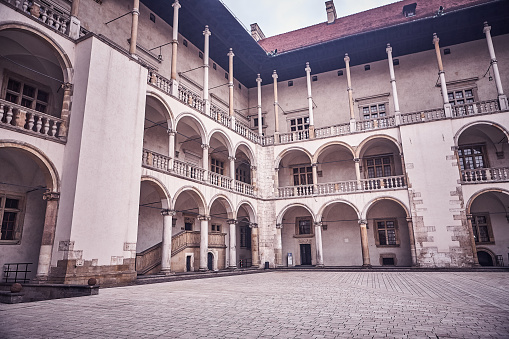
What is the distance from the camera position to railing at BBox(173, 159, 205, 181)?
15.3 metres

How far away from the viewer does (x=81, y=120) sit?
1089 centimetres

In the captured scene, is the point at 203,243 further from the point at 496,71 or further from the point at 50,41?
the point at 496,71

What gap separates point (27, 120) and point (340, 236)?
1828cm

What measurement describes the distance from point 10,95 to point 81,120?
11.2 ft

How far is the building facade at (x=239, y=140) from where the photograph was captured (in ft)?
35.9

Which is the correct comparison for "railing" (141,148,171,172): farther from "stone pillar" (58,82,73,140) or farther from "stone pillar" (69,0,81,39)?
"stone pillar" (69,0,81,39)

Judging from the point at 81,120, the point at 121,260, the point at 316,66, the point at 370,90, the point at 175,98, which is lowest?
the point at 121,260

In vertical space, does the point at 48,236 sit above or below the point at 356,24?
below

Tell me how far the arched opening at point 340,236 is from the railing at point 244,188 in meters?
4.83

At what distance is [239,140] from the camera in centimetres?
2070

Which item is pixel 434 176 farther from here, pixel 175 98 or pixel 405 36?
pixel 175 98

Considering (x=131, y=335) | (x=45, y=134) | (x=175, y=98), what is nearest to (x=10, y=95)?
(x=45, y=134)

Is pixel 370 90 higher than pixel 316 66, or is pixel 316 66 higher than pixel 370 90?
pixel 316 66

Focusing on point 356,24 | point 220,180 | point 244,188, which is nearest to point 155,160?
point 220,180
